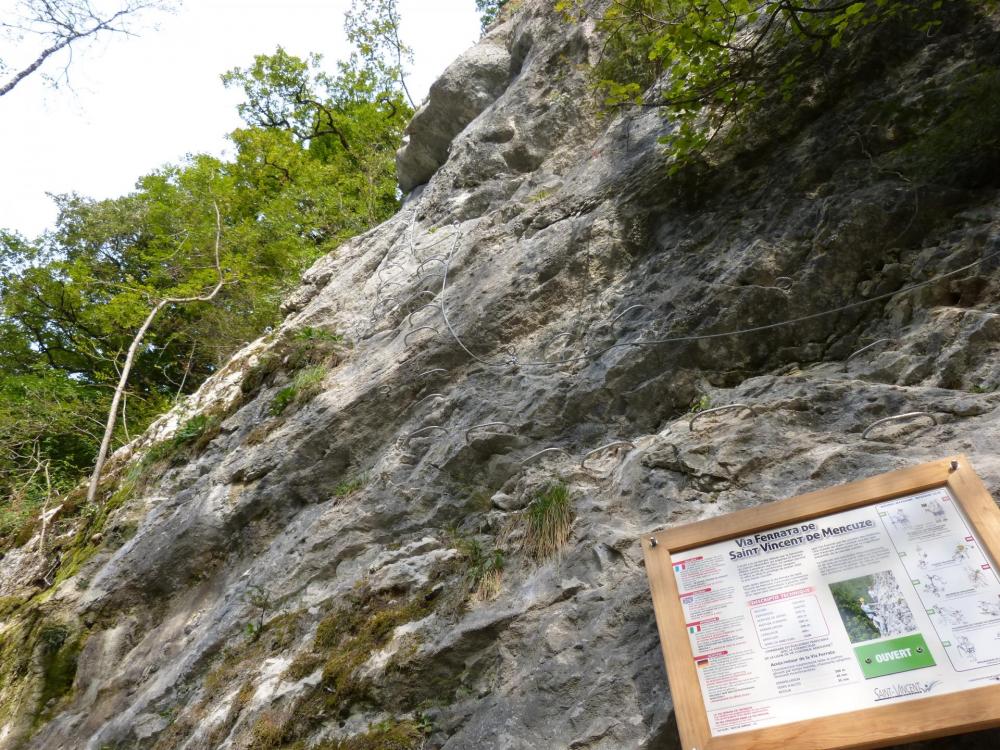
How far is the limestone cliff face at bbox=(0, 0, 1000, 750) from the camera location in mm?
3189

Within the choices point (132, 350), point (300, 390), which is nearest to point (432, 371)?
point (300, 390)

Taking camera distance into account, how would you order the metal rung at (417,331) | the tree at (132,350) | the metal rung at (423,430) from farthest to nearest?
the tree at (132,350) < the metal rung at (417,331) < the metal rung at (423,430)

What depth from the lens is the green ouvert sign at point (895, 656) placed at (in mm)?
2029

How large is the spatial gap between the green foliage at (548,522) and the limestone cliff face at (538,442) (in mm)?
48

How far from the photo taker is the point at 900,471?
7.95ft

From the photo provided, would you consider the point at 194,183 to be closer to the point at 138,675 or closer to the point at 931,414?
the point at 138,675

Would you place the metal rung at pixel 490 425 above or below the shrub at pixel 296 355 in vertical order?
below

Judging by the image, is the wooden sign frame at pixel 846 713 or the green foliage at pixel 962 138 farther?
the green foliage at pixel 962 138

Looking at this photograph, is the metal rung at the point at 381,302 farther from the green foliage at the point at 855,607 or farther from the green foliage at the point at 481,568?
the green foliage at the point at 855,607

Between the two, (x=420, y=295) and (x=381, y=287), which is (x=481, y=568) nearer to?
(x=420, y=295)

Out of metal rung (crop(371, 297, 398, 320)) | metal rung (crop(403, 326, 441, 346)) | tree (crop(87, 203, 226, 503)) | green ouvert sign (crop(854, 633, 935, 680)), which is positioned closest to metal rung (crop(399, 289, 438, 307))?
metal rung (crop(371, 297, 398, 320))

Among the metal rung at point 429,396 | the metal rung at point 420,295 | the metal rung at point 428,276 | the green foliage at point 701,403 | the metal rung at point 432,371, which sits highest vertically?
the metal rung at point 428,276

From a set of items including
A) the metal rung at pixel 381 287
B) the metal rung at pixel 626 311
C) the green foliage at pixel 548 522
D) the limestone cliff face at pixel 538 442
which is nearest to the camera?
the limestone cliff face at pixel 538 442

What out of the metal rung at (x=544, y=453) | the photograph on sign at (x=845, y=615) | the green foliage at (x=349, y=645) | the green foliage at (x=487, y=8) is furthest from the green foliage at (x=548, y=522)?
the green foliage at (x=487, y=8)
